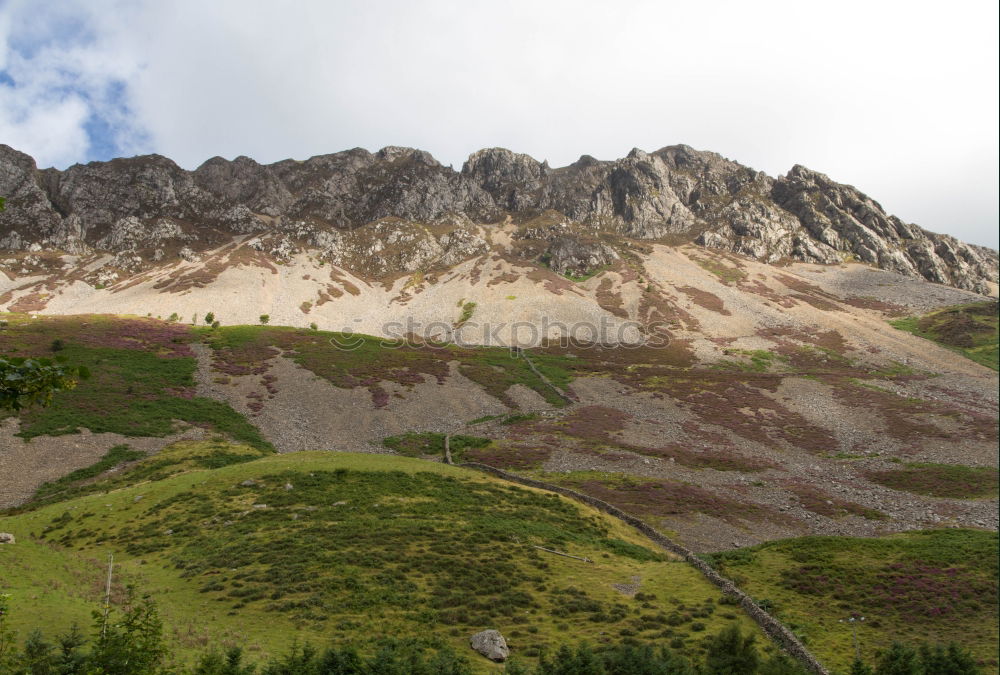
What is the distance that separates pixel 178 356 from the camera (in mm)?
→ 75375

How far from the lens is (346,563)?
76.1 feet

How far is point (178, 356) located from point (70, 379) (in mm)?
80624

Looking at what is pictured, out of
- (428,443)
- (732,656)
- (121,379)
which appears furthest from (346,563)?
(121,379)

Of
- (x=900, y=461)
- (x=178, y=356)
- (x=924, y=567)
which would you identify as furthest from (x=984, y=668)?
(x=178, y=356)

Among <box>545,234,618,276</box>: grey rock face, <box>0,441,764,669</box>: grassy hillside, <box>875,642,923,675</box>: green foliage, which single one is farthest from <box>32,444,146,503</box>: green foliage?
<box>545,234,618,276</box>: grey rock face

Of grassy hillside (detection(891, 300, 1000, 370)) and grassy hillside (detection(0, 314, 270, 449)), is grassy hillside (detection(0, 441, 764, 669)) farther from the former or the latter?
grassy hillside (detection(891, 300, 1000, 370))

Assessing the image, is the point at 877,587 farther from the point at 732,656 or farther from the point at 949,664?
the point at 732,656

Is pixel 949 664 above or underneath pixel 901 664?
underneath

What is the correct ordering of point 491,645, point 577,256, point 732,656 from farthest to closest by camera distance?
point 577,256
point 491,645
point 732,656

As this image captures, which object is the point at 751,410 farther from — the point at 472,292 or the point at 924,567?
the point at 472,292

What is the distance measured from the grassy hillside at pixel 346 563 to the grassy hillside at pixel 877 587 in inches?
146

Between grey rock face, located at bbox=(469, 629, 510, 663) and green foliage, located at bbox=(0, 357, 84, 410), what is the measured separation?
52.9 ft

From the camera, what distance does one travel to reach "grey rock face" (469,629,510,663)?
1758cm

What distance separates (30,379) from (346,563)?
19.3m
